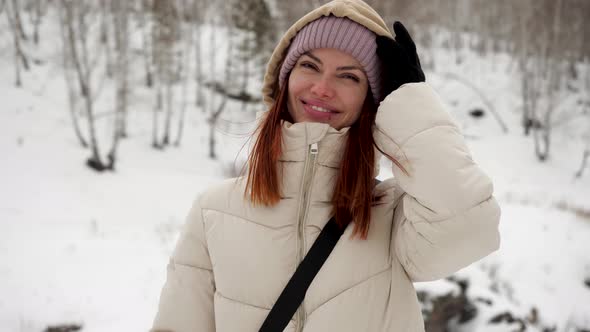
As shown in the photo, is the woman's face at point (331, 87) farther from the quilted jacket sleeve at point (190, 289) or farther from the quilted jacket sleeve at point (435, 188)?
the quilted jacket sleeve at point (190, 289)

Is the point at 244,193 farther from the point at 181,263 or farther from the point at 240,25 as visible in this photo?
the point at 240,25

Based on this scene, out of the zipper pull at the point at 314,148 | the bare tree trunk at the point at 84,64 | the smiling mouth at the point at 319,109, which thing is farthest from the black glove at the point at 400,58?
the bare tree trunk at the point at 84,64

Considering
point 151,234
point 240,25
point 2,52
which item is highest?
point 240,25

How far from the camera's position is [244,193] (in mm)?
1425

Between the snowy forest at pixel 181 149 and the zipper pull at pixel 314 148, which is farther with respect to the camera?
the snowy forest at pixel 181 149

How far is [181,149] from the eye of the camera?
645 inches

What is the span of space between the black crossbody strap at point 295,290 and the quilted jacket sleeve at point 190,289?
0.30m

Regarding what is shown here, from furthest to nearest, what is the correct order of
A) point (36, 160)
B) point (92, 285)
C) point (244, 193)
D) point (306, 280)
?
point (36, 160) < point (92, 285) < point (244, 193) < point (306, 280)

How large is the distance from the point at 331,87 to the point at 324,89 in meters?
0.03

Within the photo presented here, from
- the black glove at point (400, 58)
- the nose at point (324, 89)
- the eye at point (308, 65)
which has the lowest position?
the nose at point (324, 89)

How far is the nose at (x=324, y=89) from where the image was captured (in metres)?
1.33

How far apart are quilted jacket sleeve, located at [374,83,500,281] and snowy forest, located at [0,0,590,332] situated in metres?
0.27

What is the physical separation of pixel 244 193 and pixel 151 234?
7.89m

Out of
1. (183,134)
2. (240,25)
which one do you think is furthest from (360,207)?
(240,25)
